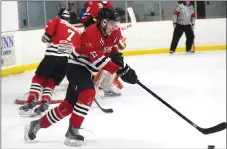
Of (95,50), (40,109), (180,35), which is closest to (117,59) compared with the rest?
(95,50)

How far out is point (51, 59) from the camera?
12.9 ft

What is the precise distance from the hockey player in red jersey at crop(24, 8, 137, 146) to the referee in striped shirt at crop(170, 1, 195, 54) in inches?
244

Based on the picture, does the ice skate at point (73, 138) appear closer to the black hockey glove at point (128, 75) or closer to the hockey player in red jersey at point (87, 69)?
the hockey player in red jersey at point (87, 69)

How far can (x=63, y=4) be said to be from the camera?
8859mm

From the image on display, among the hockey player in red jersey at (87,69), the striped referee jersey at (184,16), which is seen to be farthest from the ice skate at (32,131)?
the striped referee jersey at (184,16)

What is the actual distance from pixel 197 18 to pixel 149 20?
40.4 inches

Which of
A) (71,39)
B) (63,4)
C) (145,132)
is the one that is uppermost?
(63,4)

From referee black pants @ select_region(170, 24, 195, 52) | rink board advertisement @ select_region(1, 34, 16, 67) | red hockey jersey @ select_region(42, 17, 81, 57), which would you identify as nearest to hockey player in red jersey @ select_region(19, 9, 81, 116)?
red hockey jersey @ select_region(42, 17, 81, 57)

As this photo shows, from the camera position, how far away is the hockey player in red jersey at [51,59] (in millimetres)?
3859

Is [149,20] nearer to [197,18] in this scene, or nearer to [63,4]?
[197,18]

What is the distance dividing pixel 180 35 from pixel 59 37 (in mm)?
5449

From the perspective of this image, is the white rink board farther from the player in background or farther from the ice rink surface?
the player in background

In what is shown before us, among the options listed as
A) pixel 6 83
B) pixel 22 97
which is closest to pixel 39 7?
pixel 6 83

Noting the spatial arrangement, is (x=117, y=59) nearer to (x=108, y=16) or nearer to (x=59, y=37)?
(x=108, y=16)
